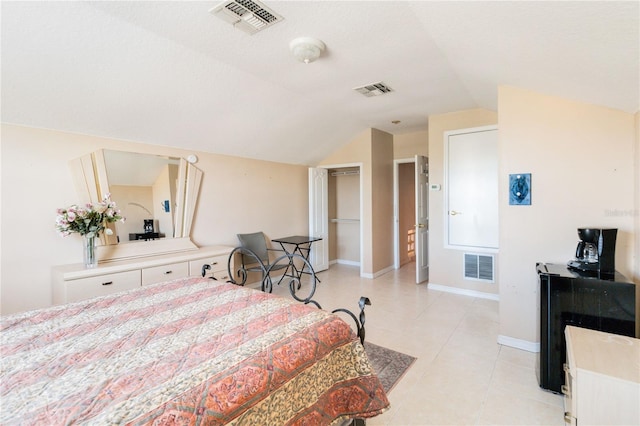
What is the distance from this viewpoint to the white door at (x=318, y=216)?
18.5 ft

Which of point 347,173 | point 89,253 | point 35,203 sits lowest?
point 89,253

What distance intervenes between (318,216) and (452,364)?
367 centimetres

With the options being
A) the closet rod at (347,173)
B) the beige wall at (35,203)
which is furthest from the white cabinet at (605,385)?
the closet rod at (347,173)

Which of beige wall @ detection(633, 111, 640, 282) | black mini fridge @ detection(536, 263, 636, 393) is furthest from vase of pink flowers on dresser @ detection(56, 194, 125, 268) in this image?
beige wall @ detection(633, 111, 640, 282)

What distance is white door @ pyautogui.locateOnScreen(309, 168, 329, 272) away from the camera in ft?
18.5

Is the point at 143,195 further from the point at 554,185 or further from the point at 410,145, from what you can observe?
the point at 410,145

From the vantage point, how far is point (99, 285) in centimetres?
274

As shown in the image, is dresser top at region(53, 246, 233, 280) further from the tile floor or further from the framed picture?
the framed picture

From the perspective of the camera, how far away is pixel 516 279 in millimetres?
2729

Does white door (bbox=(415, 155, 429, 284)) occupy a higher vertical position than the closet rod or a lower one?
lower

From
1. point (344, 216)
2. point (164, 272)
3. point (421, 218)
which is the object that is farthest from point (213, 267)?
point (344, 216)

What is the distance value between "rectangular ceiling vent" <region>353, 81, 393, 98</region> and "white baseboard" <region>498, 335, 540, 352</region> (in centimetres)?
283

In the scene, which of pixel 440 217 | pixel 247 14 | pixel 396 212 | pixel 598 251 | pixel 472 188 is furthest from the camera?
pixel 396 212

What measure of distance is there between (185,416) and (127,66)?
8.75ft
